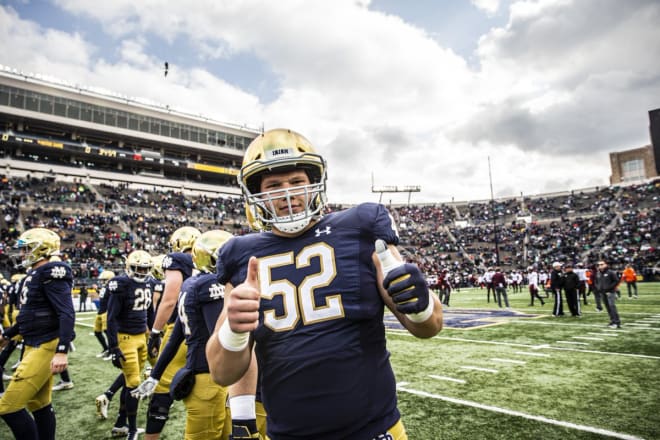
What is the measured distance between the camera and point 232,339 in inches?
62.7

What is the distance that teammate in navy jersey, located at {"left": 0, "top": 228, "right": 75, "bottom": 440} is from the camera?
3.69 meters

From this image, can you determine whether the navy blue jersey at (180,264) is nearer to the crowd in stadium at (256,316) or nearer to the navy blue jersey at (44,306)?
the crowd in stadium at (256,316)

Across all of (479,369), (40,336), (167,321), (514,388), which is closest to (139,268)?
(167,321)

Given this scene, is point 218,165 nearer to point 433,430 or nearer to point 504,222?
point 504,222

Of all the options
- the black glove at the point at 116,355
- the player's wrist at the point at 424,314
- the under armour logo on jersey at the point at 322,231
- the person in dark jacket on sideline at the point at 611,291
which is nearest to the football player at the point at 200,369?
the black glove at the point at 116,355

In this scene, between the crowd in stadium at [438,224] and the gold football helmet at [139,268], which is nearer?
the gold football helmet at [139,268]

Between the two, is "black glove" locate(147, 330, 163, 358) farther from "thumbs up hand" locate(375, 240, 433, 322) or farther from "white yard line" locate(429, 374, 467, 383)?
"white yard line" locate(429, 374, 467, 383)

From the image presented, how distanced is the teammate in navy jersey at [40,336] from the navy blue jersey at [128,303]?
99 cm

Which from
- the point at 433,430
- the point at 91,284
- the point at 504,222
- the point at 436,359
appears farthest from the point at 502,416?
the point at 504,222

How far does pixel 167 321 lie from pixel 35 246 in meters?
1.67

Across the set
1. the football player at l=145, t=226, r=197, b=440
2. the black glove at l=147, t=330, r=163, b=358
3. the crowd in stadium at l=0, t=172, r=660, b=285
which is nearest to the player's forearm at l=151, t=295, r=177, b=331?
the football player at l=145, t=226, r=197, b=440

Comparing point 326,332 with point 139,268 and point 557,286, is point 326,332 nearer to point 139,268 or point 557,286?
point 139,268

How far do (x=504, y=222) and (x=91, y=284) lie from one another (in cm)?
4359

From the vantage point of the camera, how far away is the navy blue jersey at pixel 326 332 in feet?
5.44
